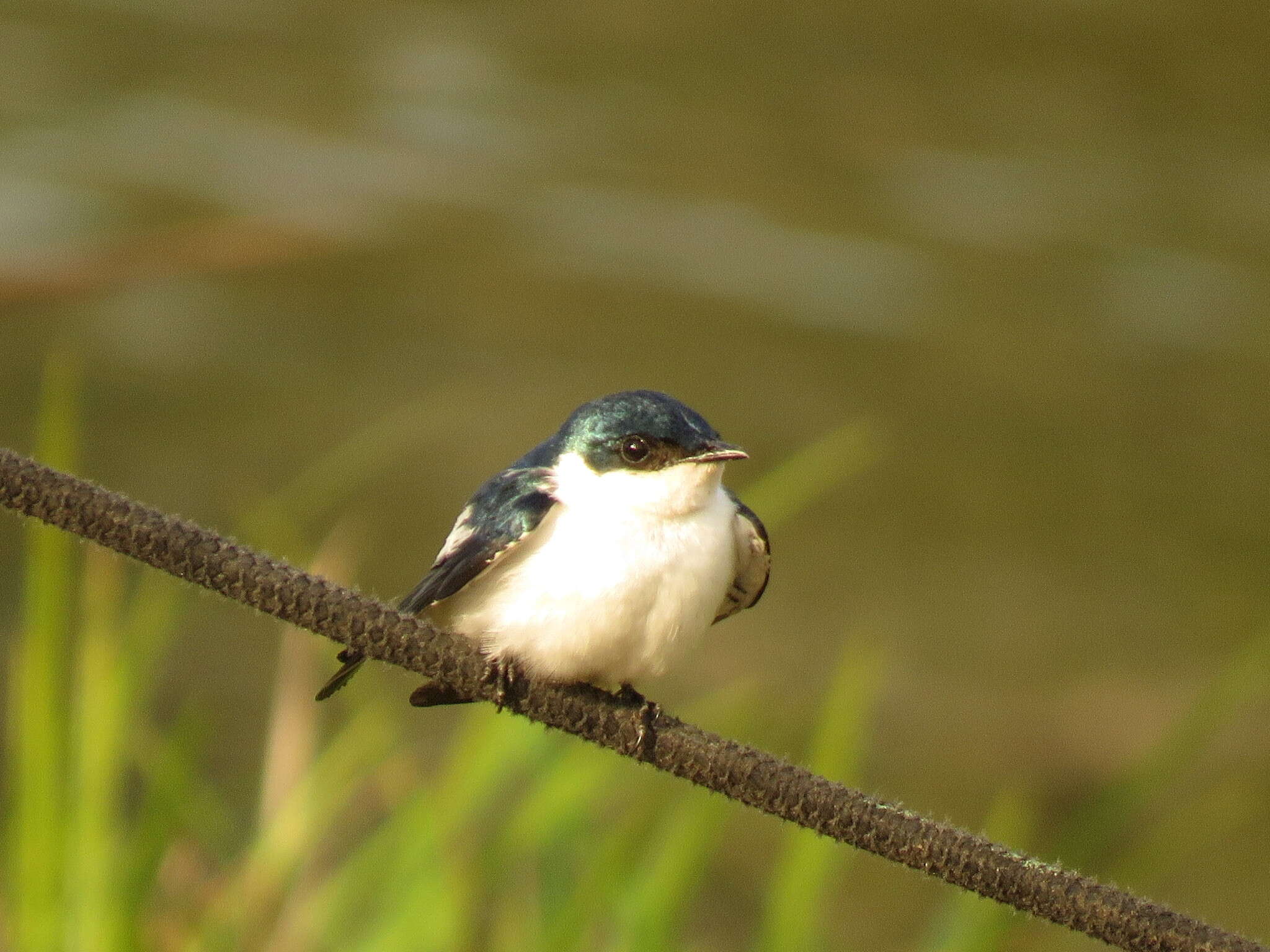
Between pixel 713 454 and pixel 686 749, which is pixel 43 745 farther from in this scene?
pixel 686 749

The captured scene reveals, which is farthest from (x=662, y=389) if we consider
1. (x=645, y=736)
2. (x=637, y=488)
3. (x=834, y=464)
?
(x=645, y=736)

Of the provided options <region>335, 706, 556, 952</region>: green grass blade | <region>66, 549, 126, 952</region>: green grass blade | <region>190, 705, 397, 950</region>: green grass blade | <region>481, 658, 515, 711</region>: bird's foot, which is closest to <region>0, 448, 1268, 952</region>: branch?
<region>481, 658, 515, 711</region>: bird's foot

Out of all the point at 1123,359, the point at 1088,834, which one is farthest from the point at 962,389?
the point at 1088,834

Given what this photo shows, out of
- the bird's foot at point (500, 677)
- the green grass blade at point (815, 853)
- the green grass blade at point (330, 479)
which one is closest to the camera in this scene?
the bird's foot at point (500, 677)

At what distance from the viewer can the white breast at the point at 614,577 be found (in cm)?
171

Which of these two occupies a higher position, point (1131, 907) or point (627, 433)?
point (1131, 907)

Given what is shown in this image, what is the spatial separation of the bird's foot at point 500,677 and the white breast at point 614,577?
52 mm

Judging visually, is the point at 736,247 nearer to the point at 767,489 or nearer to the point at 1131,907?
the point at 767,489

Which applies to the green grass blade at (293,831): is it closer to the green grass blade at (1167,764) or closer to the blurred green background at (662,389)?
the blurred green background at (662,389)

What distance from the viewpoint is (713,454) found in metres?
1.68

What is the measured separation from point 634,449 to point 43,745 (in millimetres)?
994

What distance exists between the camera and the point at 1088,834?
261 cm

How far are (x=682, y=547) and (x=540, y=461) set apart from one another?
19 cm

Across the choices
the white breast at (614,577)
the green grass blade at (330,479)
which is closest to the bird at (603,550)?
the white breast at (614,577)
